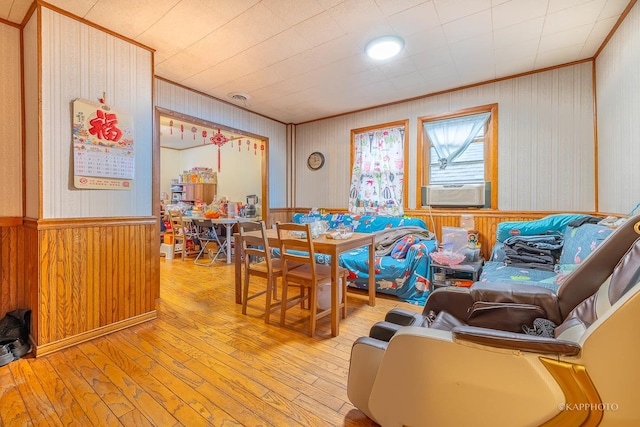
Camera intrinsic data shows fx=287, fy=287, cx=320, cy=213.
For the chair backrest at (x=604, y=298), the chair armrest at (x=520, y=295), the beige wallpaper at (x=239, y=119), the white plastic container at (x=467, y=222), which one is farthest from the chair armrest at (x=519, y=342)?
the beige wallpaper at (x=239, y=119)

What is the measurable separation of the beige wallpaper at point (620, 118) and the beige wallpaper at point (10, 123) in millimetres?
4595

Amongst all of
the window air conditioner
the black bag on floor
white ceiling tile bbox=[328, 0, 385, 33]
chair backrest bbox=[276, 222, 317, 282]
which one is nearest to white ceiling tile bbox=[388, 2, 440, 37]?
white ceiling tile bbox=[328, 0, 385, 33]

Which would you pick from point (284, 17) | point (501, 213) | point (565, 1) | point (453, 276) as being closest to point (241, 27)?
point (284, 17)

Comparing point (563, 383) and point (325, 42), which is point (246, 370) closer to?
point (563, 383)

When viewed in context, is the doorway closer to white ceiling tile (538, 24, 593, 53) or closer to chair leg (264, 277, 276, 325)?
chair leg (264, 277, 276, 325)

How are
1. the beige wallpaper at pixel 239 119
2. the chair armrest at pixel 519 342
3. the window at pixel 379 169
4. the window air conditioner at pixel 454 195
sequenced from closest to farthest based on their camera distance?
the chair armrest at pixel 519 342, the beige wallpaper at pixel 239 119, the window air conditioner at pixel 454 195, the window at pixel 379 169

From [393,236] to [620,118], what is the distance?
223 cm

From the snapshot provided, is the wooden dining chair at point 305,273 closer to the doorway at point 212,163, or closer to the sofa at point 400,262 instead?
the sofa at point 400,262

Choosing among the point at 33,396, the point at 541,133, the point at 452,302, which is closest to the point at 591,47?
the point at 541,133

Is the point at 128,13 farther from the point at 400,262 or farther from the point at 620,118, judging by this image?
the point at 620,118

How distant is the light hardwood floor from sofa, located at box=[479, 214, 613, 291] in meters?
1.23

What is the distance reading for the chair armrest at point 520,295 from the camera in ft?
4.40

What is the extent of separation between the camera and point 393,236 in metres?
3.56

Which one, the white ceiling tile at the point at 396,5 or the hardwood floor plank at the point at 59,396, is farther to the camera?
the white ceiling tile at the point at 396,5
